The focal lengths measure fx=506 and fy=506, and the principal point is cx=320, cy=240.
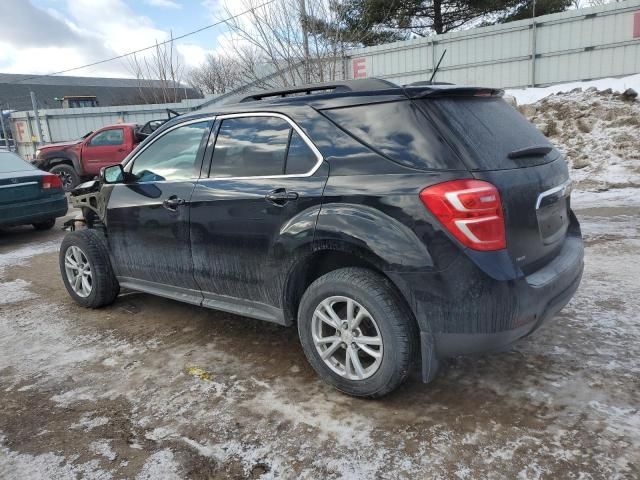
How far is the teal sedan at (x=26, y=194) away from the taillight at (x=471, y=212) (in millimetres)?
7244

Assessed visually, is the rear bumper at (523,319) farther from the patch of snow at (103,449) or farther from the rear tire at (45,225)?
the rear tire at (45,225)

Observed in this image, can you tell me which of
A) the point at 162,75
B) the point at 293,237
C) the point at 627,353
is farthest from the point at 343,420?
the point at 162,75

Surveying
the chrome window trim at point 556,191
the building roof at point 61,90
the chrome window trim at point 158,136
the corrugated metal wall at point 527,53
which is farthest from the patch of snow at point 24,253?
the building roof at point 61,90

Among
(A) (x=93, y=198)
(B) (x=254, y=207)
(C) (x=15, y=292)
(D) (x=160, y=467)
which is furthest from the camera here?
(C) (x=15, y=292)

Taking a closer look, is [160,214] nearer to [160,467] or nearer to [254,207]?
[254,207]

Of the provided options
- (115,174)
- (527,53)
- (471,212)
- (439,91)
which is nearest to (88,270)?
(115,174)

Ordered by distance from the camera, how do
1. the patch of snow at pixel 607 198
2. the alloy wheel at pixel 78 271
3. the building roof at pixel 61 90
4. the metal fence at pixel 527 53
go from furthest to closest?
1. the building roof at pixel 61 90
2. the metal fence at pixel 527 53
3. the patch of snow at pixel 607 198
4. the alloy wheel at pixel 78 271

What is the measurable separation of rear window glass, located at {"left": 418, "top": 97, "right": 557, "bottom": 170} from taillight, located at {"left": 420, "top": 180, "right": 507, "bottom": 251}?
14 centimetres

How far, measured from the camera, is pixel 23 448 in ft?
8.54

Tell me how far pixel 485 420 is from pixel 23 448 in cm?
238

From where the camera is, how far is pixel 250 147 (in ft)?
10.7

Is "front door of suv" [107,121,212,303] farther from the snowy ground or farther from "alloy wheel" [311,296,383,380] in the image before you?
the snowy ground

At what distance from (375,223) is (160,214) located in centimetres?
186

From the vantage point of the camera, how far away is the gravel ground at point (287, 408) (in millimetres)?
2350
